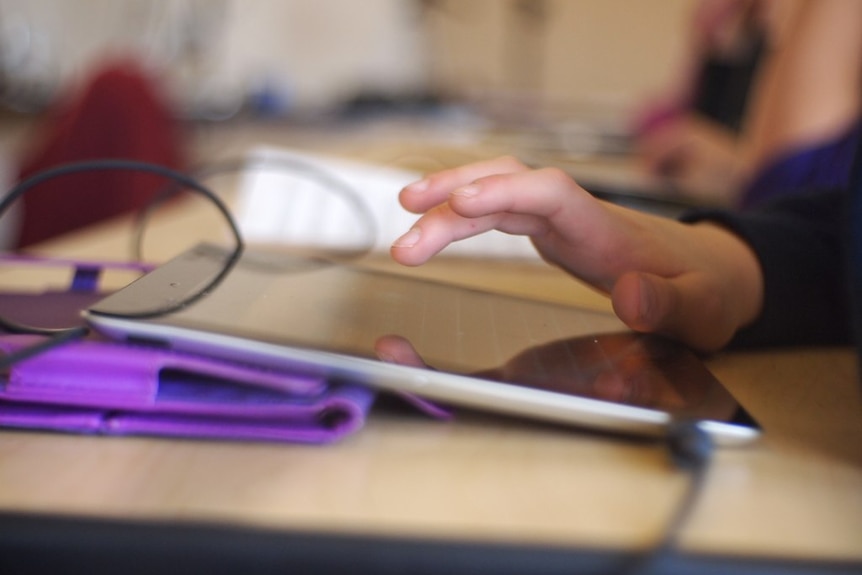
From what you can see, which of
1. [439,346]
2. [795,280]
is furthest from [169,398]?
[795,280]

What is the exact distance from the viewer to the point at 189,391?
33 cm

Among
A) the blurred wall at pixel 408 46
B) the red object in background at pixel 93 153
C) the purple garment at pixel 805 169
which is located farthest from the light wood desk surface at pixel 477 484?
the blurred wall at pixel 408 46

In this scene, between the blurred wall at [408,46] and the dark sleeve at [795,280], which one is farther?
the blurred wall at [408,46]

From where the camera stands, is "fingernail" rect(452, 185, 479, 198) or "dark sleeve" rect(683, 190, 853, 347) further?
"dark sleeve" rect(683, 190, 853, 347)

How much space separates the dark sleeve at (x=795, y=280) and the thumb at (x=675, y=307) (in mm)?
31

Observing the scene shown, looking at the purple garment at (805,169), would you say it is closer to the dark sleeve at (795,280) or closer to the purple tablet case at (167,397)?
the dark sleeve at (795,280)

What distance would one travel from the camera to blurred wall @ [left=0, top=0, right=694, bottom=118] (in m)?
2.65

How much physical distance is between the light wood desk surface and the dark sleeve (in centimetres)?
9

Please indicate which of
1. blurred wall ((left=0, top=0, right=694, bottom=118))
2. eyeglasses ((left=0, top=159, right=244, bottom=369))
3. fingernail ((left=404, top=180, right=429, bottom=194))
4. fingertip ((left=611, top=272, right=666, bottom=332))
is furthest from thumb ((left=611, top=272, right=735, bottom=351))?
blurred wall ((left=0, top=0, right=694, bottom=118))

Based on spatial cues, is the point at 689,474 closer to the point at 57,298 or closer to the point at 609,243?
the point at 609,243

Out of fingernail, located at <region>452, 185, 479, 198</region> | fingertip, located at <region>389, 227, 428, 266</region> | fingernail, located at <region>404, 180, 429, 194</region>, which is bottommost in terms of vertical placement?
fingertip, located at <region>389, 227, 428, 266</region>

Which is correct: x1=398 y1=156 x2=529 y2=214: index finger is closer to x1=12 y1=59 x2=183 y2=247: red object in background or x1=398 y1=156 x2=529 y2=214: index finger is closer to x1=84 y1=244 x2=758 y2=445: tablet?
x1=84 y1=244 x2=758 y2=445: tablet

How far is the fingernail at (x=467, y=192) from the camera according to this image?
332 millimetres

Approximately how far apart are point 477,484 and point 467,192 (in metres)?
0.12
